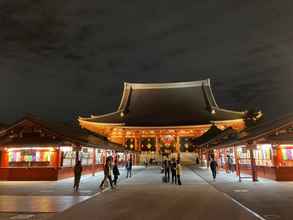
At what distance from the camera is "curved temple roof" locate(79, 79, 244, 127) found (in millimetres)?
52188

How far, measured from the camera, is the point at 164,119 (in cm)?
5369

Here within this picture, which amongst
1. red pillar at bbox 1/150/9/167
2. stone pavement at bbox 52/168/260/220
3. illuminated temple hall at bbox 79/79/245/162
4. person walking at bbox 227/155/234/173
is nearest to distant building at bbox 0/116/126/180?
red pillar at bbox 1/150/9/167

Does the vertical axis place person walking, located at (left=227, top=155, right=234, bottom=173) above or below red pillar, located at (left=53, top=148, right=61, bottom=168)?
below

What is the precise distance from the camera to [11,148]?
23.0 m

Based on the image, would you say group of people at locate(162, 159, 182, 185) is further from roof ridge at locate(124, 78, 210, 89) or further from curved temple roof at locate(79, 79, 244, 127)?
roof ridge at locate(124, 78, 210, 89)

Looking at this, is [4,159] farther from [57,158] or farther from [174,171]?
[174,171]

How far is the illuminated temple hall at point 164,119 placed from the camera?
5097 centimetres

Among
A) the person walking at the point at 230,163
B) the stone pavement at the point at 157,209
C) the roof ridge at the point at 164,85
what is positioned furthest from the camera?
the roof ridge at the point at 164,85

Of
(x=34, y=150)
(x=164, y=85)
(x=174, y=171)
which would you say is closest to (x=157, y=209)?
(x=174, y=171)

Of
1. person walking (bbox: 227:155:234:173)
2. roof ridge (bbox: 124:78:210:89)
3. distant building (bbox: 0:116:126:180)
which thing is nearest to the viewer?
distant building (bbox: 0:116:126:180)

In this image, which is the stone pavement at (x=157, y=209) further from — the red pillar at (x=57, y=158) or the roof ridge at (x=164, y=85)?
the roof ridge at (x=164, y=85)

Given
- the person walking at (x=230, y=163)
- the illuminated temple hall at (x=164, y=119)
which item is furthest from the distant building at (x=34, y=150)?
the illuminated temple hall at (x=164, y=119)

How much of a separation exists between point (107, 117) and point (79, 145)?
109 feet

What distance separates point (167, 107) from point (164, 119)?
6.35 m
